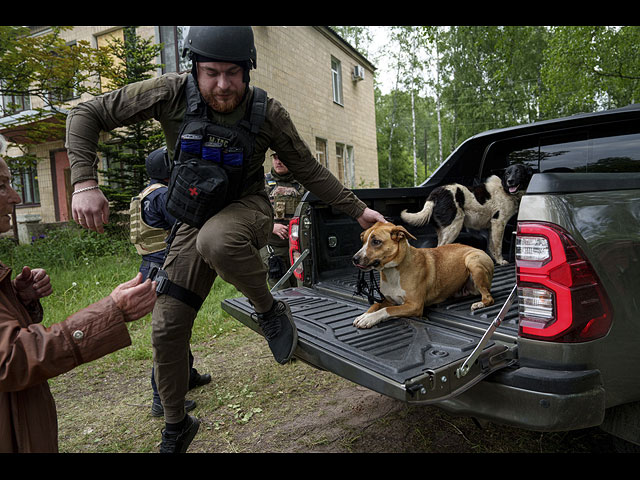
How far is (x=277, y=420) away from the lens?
3.08 meters

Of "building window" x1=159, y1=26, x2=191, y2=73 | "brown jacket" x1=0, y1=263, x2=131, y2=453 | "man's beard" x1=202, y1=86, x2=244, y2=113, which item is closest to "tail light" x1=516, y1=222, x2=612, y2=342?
"man's beard" x1=202, y1=86, x2=244, y2=113

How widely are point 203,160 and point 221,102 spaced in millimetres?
321

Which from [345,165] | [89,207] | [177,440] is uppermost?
[345,165]

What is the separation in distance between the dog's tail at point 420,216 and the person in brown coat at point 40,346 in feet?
9.87

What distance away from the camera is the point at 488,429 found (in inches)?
111

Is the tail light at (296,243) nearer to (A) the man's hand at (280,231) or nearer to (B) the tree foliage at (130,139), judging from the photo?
(A) the man's hand at (280,231)

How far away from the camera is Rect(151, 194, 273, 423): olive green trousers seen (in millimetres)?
2172

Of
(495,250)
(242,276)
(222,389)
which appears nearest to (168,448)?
(242,276)

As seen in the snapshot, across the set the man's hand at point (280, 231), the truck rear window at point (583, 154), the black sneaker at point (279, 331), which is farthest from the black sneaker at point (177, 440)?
the truck rear window at point (583, 154)

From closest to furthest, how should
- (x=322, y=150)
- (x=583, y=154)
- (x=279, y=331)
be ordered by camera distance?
(x=279, y=331) → (x=583, y=154) → (x=322, y=150)

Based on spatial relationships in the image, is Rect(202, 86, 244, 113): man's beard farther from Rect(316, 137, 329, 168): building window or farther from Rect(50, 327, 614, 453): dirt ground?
Rect(316, 137, 329, 168): building window

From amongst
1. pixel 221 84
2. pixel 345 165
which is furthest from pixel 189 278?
pixel 345 165

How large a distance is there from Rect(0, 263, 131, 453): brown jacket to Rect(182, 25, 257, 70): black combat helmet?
1.31 meters

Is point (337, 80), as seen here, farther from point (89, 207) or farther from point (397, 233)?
point (89, 207)
